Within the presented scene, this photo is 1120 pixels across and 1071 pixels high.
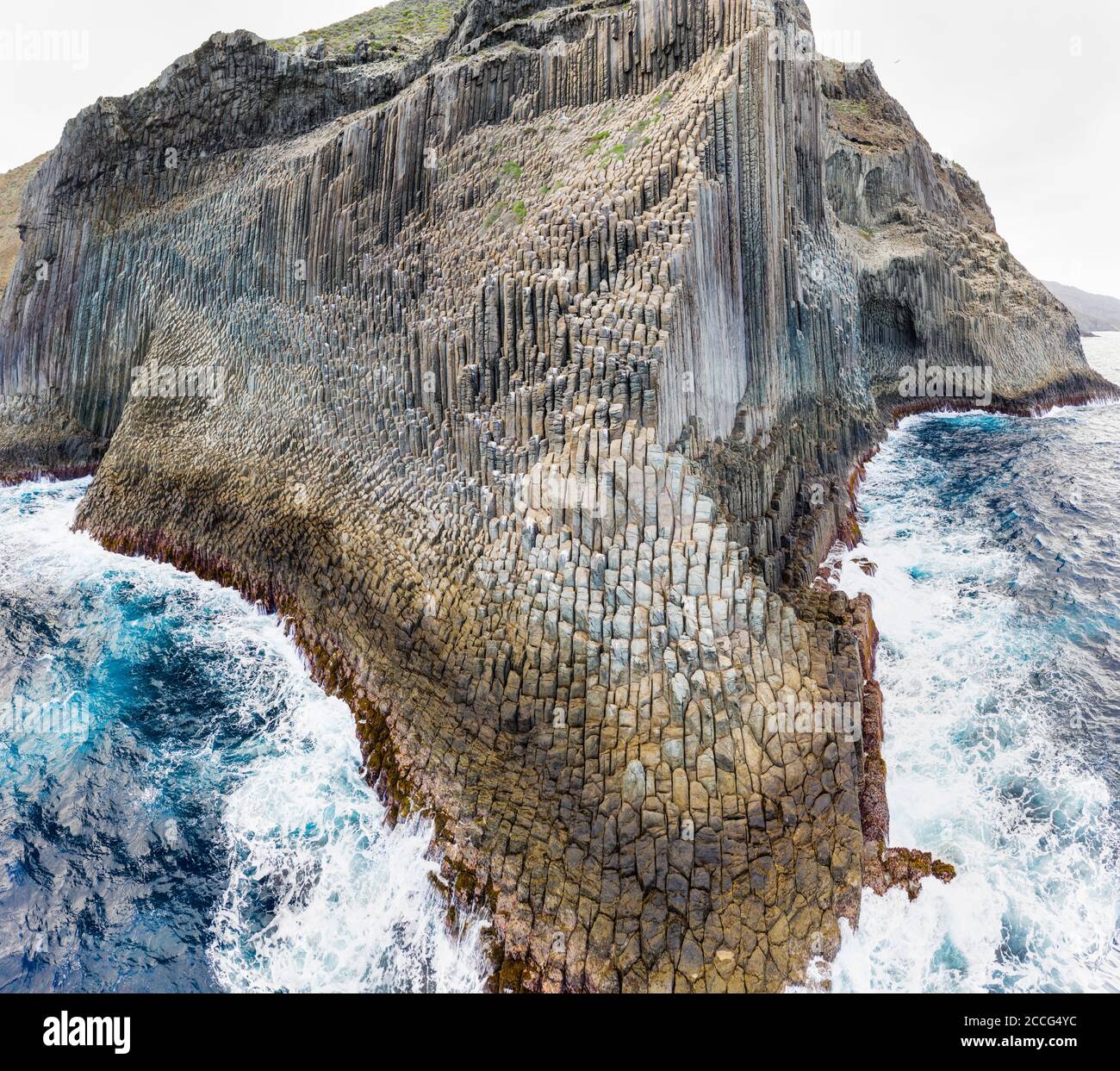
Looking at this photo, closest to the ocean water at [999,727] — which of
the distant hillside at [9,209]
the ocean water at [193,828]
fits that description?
the ocean water at [193,828]

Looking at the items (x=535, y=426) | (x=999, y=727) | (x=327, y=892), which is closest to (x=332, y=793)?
(x=327, y=892)

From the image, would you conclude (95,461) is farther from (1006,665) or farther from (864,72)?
(864,72)

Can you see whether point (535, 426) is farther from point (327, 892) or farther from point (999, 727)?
point (999, 727)

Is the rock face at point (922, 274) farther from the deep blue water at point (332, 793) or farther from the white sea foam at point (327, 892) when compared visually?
the white sea foam at point (327, 892)

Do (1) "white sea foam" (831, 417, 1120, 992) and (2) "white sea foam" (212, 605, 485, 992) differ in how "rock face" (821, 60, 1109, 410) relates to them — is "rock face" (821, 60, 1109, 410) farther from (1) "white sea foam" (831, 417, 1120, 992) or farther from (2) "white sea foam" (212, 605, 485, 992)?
(2) "white sea foam" (212, 605, 485, 992)

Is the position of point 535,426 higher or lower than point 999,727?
higher

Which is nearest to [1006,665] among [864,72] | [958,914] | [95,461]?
[958,914]

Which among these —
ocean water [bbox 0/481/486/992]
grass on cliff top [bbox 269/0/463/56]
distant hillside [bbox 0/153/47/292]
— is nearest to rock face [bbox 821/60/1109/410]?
grass on cliff top [bbox 269/0/463/56]

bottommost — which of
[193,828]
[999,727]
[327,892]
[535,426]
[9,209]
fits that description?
[327,892]
